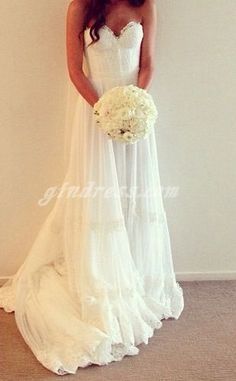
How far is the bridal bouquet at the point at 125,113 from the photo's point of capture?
5.91 ft

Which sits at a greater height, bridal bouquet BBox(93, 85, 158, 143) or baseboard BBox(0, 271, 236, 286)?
bridal bouquet BBox(93, 85, 158, 143)

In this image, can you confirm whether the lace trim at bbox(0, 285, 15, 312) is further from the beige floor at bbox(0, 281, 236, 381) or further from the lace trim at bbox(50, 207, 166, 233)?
the lace trim at bbox(50, 207, 166, 233)

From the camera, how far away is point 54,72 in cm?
213

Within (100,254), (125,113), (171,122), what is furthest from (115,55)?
(100,254)

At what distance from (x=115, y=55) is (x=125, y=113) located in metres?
0.28

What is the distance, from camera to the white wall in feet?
6.89

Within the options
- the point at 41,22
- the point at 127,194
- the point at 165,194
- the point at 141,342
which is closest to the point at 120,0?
the point at 41,22

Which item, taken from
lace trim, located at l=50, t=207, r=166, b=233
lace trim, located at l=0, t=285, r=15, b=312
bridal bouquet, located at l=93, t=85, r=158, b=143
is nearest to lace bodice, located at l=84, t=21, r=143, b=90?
bridal bouquet, located at l=93, t=85, r=158, b=143

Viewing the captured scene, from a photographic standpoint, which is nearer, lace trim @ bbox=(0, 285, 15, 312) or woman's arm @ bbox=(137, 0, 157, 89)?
woman's arm @ bbox=(137, 0, 157, 89)

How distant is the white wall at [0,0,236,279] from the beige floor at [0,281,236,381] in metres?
0.32

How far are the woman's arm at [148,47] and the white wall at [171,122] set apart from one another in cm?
16

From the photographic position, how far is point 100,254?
209 centimetres

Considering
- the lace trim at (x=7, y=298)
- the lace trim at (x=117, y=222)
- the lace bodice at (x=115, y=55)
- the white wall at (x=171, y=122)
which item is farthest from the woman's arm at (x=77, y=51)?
the lace trim at (x=7, y=298)

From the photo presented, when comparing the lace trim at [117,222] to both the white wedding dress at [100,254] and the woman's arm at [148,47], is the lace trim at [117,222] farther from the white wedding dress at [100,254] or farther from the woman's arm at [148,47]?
the woman's arm at [148,47]
